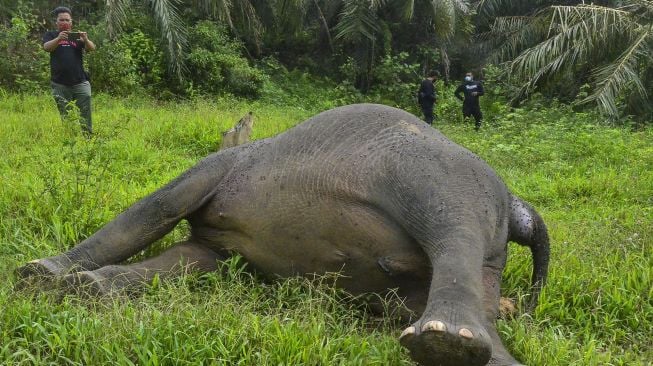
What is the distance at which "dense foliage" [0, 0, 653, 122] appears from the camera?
39.2 ft

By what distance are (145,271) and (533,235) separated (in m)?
1.92

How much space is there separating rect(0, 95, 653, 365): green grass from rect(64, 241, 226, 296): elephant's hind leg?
0.08 meters

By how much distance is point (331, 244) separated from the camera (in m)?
3.26

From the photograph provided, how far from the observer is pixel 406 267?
3.13 metres

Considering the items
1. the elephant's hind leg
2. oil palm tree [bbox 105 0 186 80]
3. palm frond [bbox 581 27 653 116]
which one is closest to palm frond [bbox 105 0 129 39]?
oil palm tree [bbox 105 0 186 80]

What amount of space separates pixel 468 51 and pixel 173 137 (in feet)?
49.3

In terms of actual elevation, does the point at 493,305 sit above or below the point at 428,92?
above

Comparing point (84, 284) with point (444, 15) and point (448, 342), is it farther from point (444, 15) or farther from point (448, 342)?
point (444, 15)

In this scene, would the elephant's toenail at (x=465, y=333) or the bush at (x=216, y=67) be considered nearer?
the elephant's toenail at (x=465, y=333)

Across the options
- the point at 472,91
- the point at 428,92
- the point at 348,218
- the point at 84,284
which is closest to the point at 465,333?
the point at 348,218

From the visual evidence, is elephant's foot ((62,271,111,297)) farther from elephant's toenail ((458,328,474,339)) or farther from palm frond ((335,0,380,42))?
palm frond ((335,0,380,42))

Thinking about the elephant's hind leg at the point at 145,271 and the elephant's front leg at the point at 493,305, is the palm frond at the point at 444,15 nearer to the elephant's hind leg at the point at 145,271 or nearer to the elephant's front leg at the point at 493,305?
the elephant's hind leg at the point at 145,271

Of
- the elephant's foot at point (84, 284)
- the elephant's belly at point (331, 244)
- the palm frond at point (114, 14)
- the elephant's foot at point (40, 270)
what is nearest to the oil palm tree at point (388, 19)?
the palm frond at point (114, 14)

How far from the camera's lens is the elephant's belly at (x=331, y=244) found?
10.3ft
